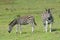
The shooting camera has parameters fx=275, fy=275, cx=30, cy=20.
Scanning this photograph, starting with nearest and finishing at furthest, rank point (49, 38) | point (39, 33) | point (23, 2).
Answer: point (49, 38)
point (39, 33)
point (23, 2)

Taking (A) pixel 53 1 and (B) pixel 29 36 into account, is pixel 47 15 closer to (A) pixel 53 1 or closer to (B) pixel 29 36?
(B) pixel 29 36

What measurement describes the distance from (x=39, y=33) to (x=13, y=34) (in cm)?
205

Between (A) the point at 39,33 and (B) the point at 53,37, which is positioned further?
(A) the point at 39,33

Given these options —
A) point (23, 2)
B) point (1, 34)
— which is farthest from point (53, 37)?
point (23, 2)

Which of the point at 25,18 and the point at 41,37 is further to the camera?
the point at 25,18

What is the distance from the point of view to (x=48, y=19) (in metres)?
A: 22.5

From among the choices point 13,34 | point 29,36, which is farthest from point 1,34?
point 29,36

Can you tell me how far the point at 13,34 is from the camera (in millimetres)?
21703

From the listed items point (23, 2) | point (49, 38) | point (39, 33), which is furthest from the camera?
point (23, 2)

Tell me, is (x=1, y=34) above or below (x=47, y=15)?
below

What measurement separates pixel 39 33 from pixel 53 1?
37.7m

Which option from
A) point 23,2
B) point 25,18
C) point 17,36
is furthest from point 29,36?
point 23,2

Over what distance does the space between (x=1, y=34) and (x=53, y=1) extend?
1470 inches

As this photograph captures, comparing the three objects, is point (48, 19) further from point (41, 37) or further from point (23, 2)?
point (23, 2)
